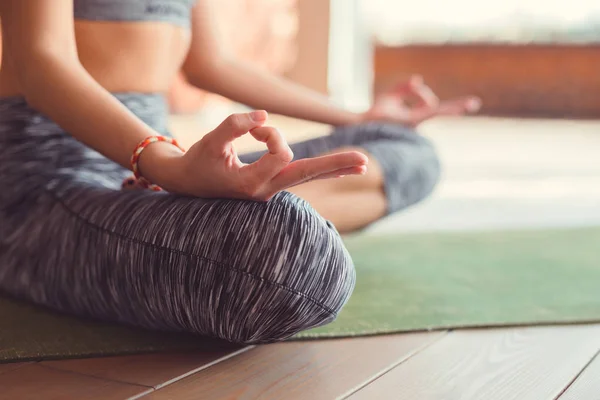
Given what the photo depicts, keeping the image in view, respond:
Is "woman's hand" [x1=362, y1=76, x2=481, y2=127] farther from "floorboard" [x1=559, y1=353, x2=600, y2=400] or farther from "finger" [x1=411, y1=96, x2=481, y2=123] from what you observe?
"floorboard" [x1=559, y1=353, x2=600, y2=400]

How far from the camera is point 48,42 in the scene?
82 cm

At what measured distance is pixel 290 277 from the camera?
0.70 metres

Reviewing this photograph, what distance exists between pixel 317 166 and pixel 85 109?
0.29 meters

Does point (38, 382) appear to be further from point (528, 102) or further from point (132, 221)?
point (528, 102)

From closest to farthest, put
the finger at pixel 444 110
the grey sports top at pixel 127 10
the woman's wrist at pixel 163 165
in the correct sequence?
the woman's wrist at pixel 163 165 < the grey sports top at pixel 127 10 < the finger at pixel 444 110

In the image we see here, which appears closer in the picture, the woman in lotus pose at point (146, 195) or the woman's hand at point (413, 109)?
the woman in lotus pose at point (146, 195)

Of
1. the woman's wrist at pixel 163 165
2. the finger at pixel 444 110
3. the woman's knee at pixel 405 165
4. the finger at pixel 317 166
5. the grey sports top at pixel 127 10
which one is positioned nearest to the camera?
the finger at pixel 317 166

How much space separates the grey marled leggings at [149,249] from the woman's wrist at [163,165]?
1.0 inches

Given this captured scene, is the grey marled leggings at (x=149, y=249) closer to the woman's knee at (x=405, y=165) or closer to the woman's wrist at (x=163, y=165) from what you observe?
the woman's wrist at (x=163, y=165)

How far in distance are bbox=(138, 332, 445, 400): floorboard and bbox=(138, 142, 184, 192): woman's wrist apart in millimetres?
180

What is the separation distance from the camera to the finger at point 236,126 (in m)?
0.63

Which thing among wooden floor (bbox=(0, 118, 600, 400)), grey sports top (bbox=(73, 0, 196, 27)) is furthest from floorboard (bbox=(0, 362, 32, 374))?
grey sports top (bbox=(73, 0, 196, 27))

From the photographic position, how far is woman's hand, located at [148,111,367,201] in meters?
0.63

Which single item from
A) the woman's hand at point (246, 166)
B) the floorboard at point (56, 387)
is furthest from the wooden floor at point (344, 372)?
the woman's hand at point (246, 166)
